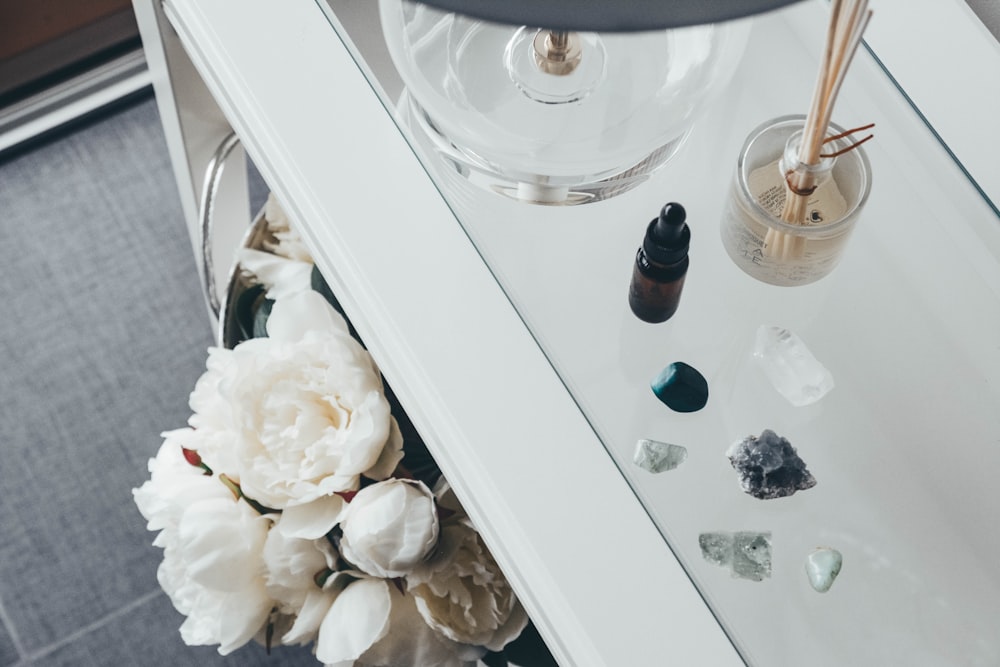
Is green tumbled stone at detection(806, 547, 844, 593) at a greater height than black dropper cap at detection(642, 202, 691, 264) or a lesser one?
lesser

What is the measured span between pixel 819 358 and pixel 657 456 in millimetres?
113

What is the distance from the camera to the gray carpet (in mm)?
1124

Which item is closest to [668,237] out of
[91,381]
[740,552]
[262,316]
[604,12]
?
[740,552]

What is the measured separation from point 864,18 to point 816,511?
242mm

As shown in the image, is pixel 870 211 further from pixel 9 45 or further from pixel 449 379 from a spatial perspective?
pixel 9 45

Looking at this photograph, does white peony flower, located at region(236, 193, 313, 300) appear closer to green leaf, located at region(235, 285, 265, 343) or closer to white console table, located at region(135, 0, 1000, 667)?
green leaf, located at region(235, 285, 265, 343)

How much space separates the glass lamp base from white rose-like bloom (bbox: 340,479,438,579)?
173 millimetres

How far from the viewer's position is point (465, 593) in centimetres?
60

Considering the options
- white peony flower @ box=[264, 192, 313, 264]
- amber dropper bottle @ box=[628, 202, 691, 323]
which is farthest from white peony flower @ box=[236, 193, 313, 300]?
amber dropper bottle @ box=[628, 202, 691, 323]

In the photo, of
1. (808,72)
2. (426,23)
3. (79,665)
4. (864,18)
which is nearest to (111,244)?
(79,665)

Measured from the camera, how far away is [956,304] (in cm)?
56

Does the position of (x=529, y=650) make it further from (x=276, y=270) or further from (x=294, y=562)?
(x=276, y=270)

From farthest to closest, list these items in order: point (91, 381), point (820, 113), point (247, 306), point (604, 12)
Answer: point (91, 381) → point (247, 306) → point (820, 113) → point (604, 12)

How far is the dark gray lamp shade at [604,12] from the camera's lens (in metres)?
0.25
